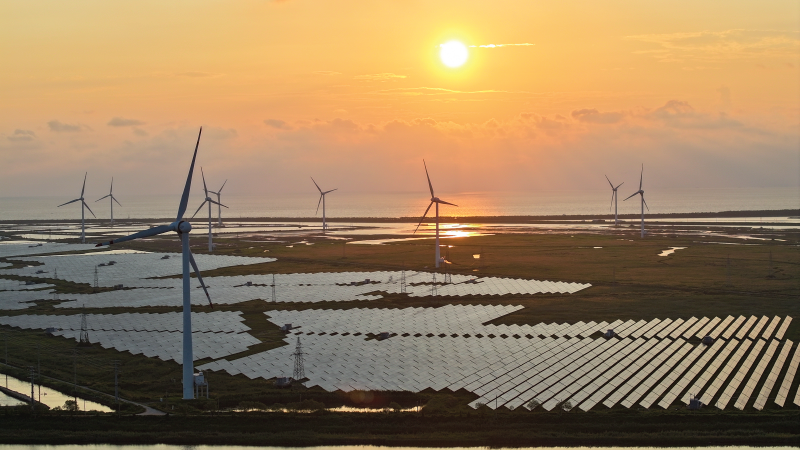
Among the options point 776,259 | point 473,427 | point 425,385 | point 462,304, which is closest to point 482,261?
point 462,304

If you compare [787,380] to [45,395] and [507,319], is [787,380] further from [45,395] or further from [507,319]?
[45,395]

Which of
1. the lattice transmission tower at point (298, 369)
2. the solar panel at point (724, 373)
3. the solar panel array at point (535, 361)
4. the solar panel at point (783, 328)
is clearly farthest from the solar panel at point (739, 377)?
the lattice transmission tower at point (298, 369)

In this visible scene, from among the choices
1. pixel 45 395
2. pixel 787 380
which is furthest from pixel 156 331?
pixel 787 380

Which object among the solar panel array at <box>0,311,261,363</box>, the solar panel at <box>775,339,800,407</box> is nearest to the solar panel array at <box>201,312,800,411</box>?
the solar panel at <box>775,339,800,407</box>

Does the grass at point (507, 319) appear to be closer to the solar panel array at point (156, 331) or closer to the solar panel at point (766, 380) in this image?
the solar panel at point (766, 380)

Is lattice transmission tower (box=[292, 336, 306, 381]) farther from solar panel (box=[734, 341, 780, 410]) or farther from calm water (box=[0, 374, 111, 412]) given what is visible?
solar panel (box=[734, 341, 780, 410])
